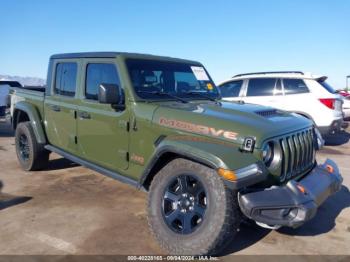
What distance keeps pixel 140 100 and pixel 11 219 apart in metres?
1.99

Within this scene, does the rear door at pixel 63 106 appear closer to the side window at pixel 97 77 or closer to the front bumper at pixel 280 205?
the side window at pixel 97 77

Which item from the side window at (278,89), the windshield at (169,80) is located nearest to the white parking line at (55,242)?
the windshield at (169,80)

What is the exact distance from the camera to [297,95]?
878cm

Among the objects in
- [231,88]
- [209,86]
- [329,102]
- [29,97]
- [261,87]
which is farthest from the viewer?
Answer: [231,88]

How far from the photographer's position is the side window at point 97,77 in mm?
4203

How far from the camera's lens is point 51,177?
5703 mm

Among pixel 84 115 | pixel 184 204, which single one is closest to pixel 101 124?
pixel 84 115

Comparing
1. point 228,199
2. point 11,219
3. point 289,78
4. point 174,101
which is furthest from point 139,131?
point 289,78

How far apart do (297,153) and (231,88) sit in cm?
641

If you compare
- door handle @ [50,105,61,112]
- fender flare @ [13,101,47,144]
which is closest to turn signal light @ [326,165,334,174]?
door handle @ [50,105,61,112]

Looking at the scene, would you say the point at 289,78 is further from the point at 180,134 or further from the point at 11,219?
the point at 11,219

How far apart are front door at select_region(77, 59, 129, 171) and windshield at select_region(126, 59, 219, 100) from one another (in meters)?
0.25

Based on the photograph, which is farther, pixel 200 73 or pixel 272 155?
pixel 200 73

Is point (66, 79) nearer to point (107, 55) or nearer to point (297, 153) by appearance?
point (107, 55)
